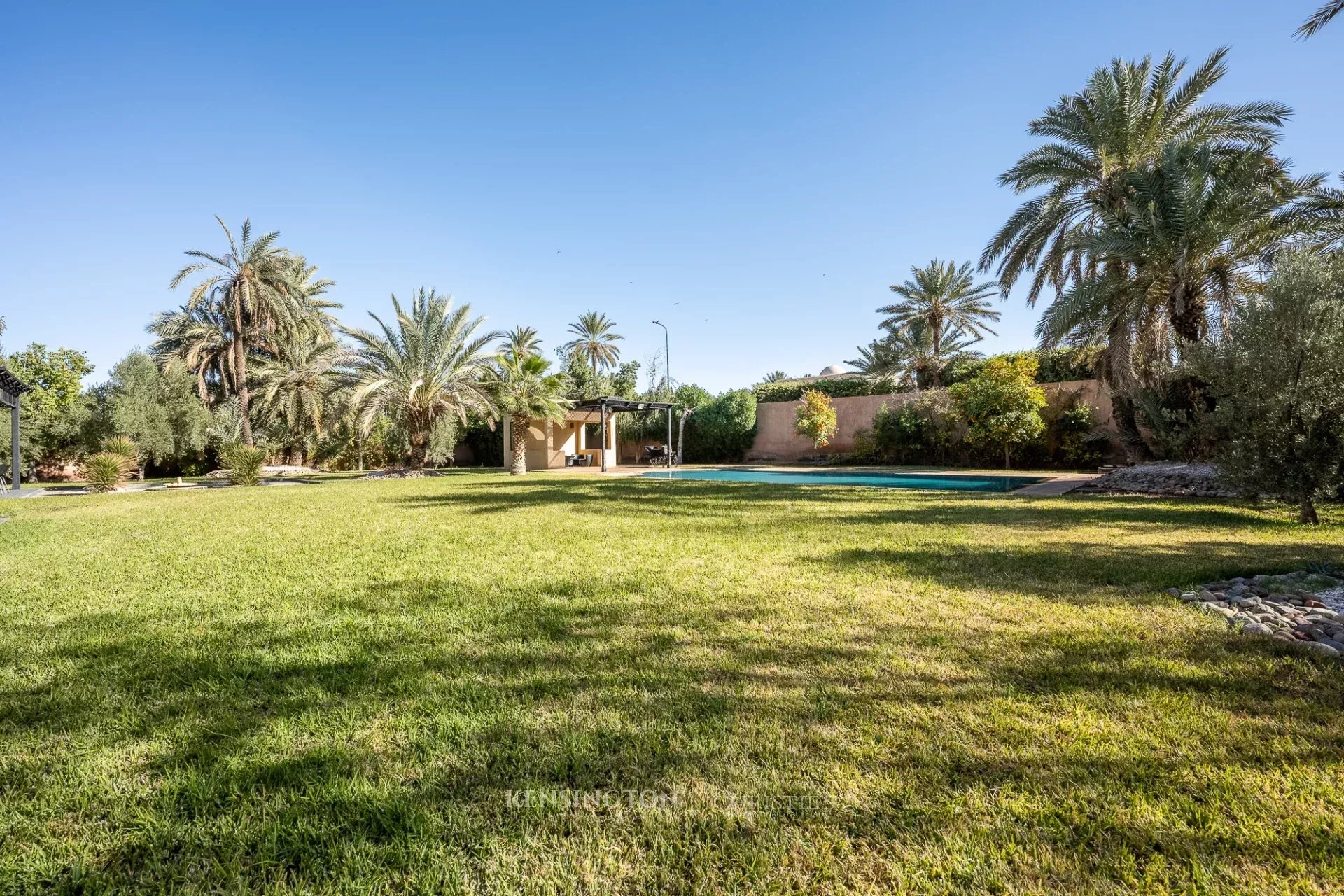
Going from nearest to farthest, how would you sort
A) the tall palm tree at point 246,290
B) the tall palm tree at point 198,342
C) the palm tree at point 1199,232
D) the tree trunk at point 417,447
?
the palm tree at point 1199,232 < the tree trunk at point 417,447 < the tall palm tree at point 246,290 < the tall palm tree at point 198,342

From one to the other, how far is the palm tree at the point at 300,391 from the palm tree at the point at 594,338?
1623 centimetres

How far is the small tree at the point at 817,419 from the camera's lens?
23.8 metres

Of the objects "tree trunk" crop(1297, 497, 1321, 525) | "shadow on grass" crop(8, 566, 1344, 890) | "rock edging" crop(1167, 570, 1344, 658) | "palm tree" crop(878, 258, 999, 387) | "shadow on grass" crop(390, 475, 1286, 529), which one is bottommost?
"shadow on grass" crop(8, 566, 1344, 890)

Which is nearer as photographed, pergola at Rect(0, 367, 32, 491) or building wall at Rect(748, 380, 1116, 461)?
pergola at Rect(0, 367, 32, 491)

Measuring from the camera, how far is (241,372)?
22891 mm

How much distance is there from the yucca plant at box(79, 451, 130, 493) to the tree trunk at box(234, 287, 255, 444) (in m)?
7.37

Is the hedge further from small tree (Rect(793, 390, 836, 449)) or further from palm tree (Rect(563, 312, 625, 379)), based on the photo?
palm tree (Rect(563, 312, 625, 379))

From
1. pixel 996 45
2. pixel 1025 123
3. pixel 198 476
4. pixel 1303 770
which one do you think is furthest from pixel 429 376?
pixel 1303 770

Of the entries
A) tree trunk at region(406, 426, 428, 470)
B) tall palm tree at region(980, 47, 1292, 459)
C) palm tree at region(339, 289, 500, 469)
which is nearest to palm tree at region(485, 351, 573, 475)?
palm tree at region(339, 289, 500, 469)

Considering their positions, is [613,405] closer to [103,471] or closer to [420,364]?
[420,364]

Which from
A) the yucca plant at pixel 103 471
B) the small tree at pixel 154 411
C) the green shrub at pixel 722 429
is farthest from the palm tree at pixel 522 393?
the small tree at pixel 154 411

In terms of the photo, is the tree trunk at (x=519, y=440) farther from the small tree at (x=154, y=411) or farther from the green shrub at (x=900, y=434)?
the green shrub at (x=900, y=434)

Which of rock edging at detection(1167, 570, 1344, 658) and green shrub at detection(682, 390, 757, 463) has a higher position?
green shrub at detection(682, 390, 757, 463)

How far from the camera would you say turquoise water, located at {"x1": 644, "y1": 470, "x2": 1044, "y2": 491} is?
1345 centimetres
